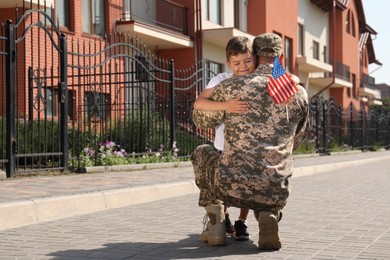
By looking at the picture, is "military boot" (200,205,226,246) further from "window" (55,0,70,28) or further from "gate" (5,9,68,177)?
"window" (55,0,70,28)

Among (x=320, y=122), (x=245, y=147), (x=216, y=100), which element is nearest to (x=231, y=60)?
(x=216, y=100)

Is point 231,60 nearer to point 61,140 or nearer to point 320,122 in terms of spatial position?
point 61,140

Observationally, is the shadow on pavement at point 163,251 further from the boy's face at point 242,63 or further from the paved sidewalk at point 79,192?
the paved sidewalk at point 79,192

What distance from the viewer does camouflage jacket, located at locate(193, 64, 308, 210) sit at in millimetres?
5332

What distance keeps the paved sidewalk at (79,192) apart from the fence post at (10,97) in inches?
14.8

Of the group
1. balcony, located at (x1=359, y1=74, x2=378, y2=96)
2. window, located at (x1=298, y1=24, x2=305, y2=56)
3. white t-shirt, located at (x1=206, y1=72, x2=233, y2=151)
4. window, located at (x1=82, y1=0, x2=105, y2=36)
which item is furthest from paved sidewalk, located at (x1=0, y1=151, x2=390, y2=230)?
balcony, located at (x1=359, y1=74, x2=378, y2=96)

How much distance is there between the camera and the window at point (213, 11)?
90.2 feet

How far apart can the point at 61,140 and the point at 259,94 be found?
7331 mm

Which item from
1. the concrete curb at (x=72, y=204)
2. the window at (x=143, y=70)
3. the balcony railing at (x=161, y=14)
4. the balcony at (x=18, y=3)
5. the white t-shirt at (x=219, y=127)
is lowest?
the concrete curb at (x=72, y=204)

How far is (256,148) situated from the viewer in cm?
534

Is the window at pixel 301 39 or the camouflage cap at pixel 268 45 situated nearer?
the camouflage cap at pixel 268 45

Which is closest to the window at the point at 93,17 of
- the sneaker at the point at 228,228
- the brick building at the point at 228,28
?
the brick building at the point at 228,28

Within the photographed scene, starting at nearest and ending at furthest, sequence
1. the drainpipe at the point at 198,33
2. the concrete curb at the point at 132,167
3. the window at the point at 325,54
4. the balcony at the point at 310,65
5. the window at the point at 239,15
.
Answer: the concrete curb at the point at 132,167 → the drainpipe at the point at 198,33 → the window at the point at 239,15 → the balcony at the point at 310,65 → the window at the point at 325,54

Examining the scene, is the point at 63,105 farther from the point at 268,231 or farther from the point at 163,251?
the point at 268,231
